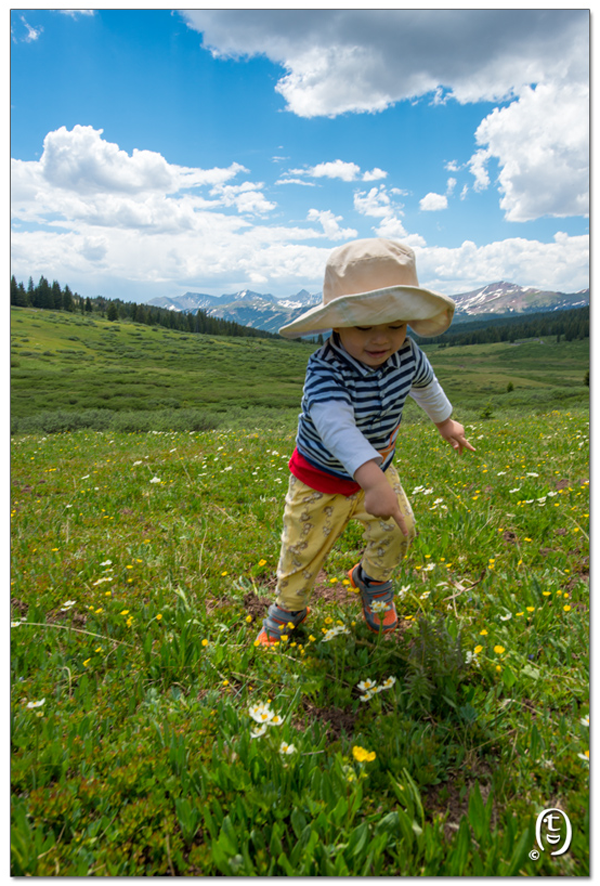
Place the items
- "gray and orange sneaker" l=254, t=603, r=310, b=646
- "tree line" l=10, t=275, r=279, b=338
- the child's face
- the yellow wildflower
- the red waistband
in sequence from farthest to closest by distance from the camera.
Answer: "tree line" l=10, t=275, r=279, b=338, "gray and orange sneaker" l=254, t=603, r=310, b=646, the red waistband, the child's face, the yellow wildflower

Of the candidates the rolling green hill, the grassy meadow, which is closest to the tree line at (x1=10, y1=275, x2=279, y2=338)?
Answer: the rolling green hill

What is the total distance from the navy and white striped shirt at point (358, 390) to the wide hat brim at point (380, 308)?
314 mm

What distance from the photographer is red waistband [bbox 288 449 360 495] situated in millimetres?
3180

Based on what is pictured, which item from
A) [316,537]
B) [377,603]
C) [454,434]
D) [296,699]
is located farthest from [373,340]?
[296,699]

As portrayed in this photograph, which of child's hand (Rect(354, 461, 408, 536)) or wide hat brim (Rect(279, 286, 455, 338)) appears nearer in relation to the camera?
child's hand (Rect(354, 461, 408, 536))

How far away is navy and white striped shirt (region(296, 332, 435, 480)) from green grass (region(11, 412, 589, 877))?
1.23m

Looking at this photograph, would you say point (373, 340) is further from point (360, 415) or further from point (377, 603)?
point (377, 603)

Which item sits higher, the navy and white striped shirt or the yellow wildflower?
the navy and white striped shirt

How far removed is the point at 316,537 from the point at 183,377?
81.9m

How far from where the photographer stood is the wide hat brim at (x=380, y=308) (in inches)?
95.3

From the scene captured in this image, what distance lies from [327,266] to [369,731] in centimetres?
254

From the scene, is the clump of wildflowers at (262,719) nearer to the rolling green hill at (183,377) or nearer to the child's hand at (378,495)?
the child's hand at (378,495)

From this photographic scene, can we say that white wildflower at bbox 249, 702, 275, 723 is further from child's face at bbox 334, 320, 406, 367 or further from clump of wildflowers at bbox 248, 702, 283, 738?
child's face at bbox 334, 320, 406, 367

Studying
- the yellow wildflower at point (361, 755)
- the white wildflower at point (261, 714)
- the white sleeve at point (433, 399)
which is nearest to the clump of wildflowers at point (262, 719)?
the white wildflower at point (261, 714)
